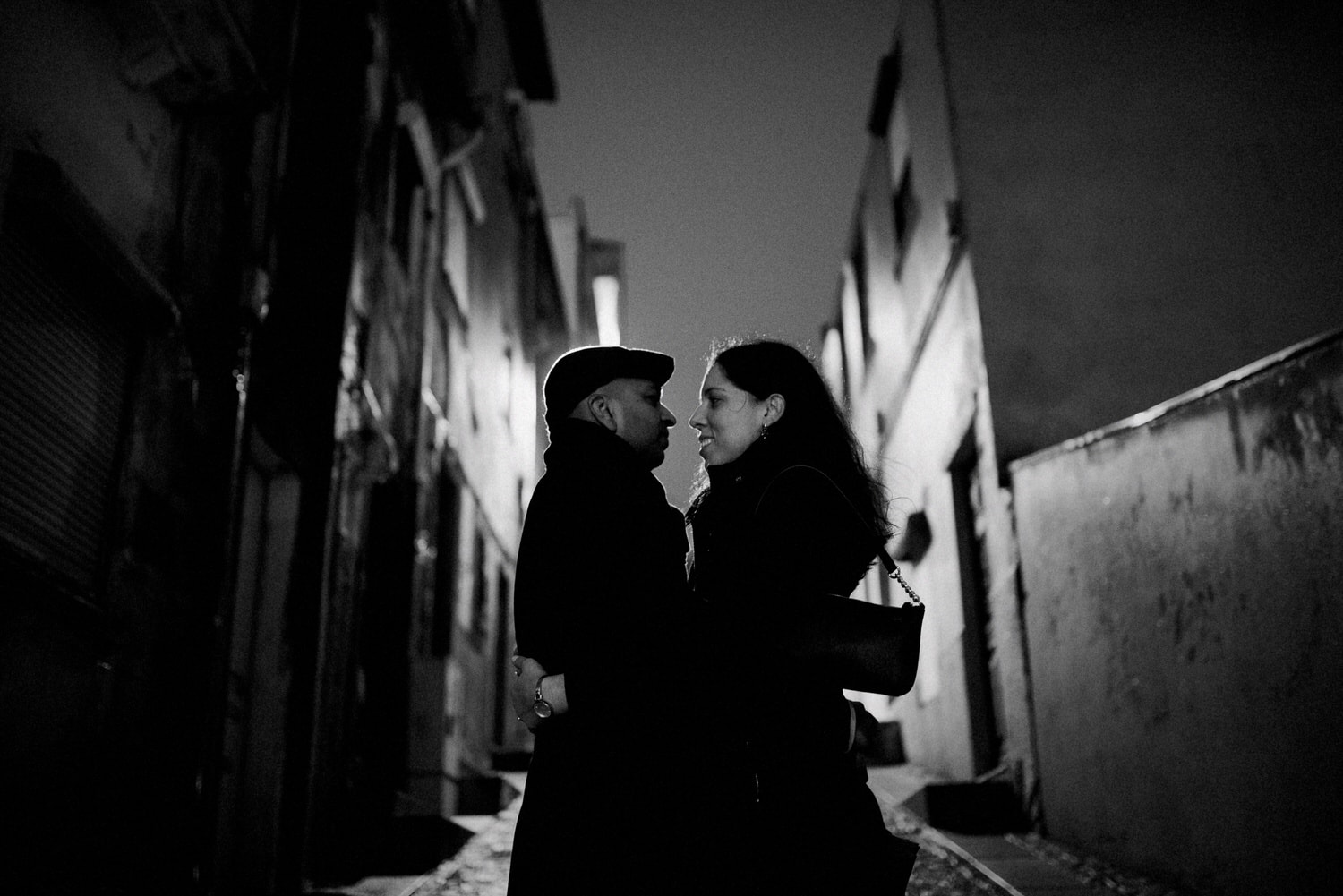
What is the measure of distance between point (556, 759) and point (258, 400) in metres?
4.79

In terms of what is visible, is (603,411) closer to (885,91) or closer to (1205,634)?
(1205,634)

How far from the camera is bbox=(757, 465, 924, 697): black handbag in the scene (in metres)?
2.57

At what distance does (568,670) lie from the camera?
2576 millimetres

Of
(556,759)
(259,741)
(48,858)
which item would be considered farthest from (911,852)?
(259,741)

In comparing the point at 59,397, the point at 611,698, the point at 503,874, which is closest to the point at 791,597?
the point at 611,698

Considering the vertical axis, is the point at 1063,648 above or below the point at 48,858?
above

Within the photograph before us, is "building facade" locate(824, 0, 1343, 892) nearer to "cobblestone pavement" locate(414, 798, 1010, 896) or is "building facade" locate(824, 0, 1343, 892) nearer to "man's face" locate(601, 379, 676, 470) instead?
"cobblestone pavement" locate(414, 798, 1010, 896)

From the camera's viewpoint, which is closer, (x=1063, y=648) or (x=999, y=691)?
(x=1063, y=648)

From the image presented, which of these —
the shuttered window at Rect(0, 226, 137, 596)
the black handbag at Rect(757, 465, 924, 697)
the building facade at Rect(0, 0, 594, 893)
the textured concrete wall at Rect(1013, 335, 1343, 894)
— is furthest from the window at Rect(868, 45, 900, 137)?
the black handbag at Rect(757, 465, 924, 697)

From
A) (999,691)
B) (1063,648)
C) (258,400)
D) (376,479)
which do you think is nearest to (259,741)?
(258,400)

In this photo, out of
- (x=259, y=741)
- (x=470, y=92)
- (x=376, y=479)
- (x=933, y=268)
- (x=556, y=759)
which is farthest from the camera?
(x=470, y=92)

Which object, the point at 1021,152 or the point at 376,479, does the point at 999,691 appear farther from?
Result: the point at 376,479

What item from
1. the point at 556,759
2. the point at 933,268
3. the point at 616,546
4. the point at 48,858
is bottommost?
the point at 48,858

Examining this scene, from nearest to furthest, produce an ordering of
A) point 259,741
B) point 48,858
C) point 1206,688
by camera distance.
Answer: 1. point 48,858
2. point 1206,688
3. point 259,741
